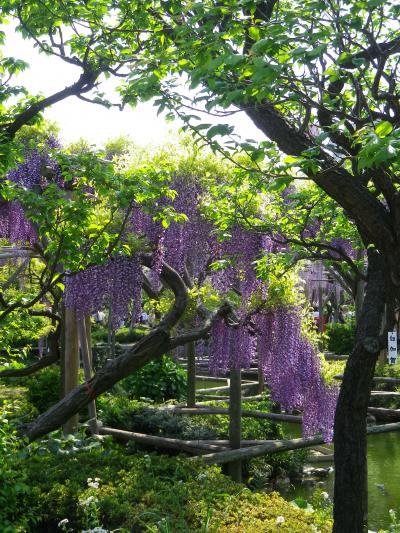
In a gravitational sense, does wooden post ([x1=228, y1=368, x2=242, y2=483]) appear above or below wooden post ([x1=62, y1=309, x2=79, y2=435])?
below

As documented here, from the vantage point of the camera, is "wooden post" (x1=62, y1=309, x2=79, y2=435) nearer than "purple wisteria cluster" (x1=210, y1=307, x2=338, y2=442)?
Yes

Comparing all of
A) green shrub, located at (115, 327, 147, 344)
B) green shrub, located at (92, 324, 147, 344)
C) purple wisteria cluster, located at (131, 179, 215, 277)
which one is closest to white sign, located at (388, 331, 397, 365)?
purple wisteria cluster, located at (131, 179, 215, 277)

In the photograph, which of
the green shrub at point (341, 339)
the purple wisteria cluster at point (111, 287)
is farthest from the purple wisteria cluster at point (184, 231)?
the green shrub at point (341, 339)

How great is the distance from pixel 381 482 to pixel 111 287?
5.08 m

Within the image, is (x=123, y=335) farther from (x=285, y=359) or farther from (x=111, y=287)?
(x=111, y=287)

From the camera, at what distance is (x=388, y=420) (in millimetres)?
13047

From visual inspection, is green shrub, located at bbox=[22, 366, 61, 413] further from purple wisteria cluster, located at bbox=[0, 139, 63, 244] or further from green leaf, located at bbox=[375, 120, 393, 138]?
green leaf, located at bbox=[375, 120, 393, 138]

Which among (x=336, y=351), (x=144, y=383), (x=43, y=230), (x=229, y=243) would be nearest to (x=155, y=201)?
(x=229, y=243)

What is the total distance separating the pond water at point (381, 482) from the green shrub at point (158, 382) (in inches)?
93.0

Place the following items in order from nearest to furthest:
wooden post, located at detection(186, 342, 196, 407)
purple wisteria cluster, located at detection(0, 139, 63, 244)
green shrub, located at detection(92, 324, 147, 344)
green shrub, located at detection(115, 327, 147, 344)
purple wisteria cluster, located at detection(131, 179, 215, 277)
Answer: purple wisteria cluster, located at detection(131, 179, 215, 277)
purple wisteria cluster, located at detection(0, 139, 63, 244)
wooden post, located at detection(186, 342, 196, 407)
green shrub, located at detection(92, 324, 147, 344)
green shrub, located at detection(115, 327, 147, 344)

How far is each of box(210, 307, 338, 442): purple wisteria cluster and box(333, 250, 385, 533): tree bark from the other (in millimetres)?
3740

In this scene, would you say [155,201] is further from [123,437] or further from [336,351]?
[336,351]

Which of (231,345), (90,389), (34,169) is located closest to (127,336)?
(231,345)

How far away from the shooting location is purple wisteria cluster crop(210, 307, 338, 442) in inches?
315
